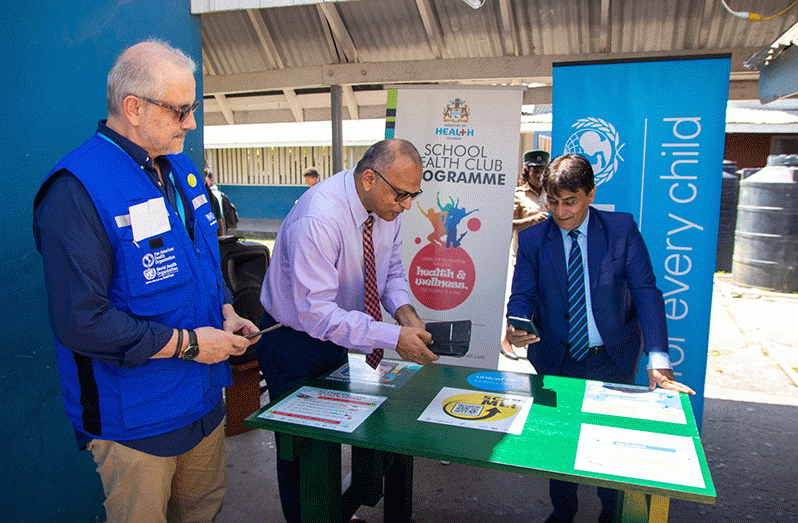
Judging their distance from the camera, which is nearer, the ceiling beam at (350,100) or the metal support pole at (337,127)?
the metal support pole at (337,127)

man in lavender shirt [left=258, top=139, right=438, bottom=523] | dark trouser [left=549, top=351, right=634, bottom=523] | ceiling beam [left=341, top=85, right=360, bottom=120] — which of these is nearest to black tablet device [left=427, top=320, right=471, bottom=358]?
man in lavender shirt [left=258, top=139, right=438, bottom=523]

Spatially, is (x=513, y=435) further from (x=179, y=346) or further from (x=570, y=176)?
(x=570, y=176)

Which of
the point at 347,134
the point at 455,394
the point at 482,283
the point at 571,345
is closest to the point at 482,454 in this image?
the point at 455,394

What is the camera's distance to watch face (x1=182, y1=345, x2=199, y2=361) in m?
1.60

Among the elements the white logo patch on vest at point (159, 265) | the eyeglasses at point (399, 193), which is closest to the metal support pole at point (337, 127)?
the eyeglasses at point (399, 193)

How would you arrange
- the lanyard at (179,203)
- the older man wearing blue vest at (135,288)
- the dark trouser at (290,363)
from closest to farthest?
the older man wearing blue vest at (135,288) < the lanyard at (179,203) < the dark trouser at (290,363)

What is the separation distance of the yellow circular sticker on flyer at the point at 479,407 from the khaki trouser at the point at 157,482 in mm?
823

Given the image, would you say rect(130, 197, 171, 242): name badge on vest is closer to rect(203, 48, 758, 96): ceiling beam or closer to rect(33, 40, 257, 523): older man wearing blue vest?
rect(33, 40, 257, 523): older man wearing blue vest

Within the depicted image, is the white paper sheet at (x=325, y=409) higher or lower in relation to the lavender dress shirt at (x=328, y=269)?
lower

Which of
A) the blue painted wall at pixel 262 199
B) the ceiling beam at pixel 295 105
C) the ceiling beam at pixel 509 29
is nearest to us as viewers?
the ceiling beam at pixel 509 29

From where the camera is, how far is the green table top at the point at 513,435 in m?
1.51

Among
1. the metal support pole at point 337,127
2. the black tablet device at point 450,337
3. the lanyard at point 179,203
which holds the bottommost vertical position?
the black tablet device at point 450,337

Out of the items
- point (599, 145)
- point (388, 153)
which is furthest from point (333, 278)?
point (599, 145)

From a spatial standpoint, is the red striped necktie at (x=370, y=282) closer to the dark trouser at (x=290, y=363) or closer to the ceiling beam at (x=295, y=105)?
the dark trouser at (x=290, y=363)
